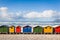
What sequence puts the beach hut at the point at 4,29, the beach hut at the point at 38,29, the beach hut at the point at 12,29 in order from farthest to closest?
the beach hut at the point at 4,29 < the beach hut at the point at 12,29 < the beach hut at the point at 38,29

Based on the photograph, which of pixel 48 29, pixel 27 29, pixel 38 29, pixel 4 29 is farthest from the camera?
pixel 4 29

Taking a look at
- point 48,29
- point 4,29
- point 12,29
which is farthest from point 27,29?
point 4,29

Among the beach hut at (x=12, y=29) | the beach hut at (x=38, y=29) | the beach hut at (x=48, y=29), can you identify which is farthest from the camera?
the beach hut at (x=12, y=29)

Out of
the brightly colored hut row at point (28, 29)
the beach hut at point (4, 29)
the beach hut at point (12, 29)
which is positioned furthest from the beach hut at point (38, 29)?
the beach hut at point (4, 29)

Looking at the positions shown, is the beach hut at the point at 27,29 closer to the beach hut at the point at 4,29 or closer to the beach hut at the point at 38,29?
the beach hut at the point at 38,29

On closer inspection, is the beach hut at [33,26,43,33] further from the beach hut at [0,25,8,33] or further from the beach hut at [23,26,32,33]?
the beach hut at [0,25,8,33]

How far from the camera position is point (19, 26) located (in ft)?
167

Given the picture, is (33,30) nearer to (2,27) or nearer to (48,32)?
(48,32)

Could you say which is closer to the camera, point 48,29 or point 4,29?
point 48,29

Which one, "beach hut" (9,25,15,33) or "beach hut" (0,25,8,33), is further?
"beach hut" (0,25,8,33)

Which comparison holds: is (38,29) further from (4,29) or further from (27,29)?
(4,29)

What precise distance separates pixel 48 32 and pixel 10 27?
11832mm

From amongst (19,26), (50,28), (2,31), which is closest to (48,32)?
(50,28)

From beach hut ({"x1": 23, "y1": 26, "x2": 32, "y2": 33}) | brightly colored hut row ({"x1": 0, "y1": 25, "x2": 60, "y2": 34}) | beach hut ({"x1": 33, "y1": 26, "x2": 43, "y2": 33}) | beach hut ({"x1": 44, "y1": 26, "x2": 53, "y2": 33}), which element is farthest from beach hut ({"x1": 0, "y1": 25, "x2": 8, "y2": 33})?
beach hut ({"x1": 44, "y1": 26, "x2": 53, "y2": 33})
